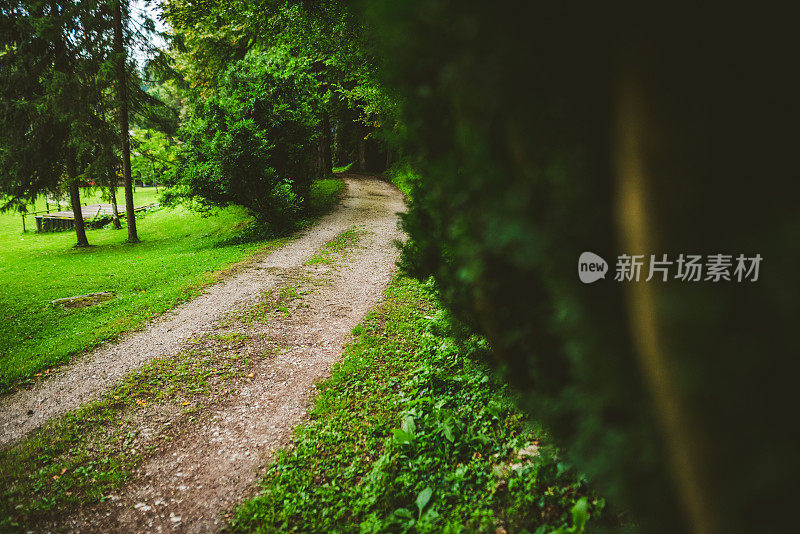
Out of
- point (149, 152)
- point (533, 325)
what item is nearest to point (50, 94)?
point (149, 152)

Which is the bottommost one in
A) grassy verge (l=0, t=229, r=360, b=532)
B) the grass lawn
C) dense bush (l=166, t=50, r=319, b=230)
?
grassy verge (l=0, t=229, r=360, b=532)

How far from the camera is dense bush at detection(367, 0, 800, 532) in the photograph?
1.15m

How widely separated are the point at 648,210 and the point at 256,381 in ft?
19.8

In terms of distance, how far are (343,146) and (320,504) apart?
3373cm

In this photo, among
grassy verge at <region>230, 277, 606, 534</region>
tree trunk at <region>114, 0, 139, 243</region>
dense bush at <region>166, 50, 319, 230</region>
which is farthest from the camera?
tree trunk at <region>114, 0, 139, 243</region>

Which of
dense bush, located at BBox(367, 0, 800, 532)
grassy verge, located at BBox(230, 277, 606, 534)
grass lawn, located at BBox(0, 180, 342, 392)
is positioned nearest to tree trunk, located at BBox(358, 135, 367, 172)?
grass lawn, located at BBox(0, 180, 342, 392)

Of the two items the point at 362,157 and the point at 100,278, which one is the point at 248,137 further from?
the point at 362,157

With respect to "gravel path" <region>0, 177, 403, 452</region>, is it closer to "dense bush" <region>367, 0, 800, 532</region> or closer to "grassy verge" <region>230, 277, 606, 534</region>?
"grassy verge" <region>230, 277, 606, 534</region>

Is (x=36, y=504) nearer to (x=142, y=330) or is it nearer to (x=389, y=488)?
(x=389, y=488)

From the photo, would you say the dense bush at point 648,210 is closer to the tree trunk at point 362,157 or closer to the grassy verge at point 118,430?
the grassy verge at point 118,430

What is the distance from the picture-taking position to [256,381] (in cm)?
612

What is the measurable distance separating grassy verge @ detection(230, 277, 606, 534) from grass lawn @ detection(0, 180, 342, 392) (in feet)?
18.6

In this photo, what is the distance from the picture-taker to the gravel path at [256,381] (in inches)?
201

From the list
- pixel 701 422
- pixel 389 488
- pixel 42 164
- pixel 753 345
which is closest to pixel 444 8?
pixel 753 345
